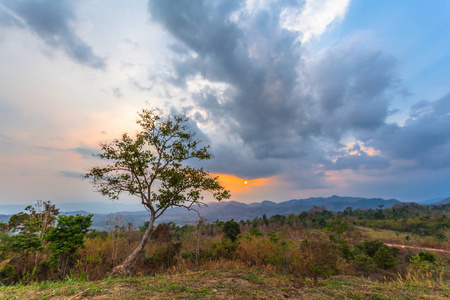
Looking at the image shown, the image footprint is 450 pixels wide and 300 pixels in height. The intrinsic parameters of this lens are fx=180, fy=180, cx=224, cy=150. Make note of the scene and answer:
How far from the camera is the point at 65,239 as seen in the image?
30.1ft

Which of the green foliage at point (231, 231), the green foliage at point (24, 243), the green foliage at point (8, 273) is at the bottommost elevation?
the green foliage at point (231, 231)

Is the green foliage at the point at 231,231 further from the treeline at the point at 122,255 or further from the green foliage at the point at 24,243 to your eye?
the green foliage at the point at 24,243

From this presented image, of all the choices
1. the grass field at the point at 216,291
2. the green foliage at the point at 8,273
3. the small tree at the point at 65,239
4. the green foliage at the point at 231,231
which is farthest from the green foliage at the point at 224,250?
the green foliage at the point at 8,273

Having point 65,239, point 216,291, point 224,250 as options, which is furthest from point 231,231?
point 216,291

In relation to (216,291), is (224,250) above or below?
below

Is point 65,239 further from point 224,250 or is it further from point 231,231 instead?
point 231,231

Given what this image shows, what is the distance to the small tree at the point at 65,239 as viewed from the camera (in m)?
8.95

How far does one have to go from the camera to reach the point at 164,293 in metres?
5.47

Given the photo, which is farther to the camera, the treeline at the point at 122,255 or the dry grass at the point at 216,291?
the treeline at the point at 122,255

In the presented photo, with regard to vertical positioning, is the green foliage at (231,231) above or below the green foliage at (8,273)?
below

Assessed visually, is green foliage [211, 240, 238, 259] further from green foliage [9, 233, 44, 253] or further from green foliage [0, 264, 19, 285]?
green foliage [0, 264, 19, 285]

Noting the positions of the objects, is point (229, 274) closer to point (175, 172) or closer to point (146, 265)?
point (175, 172)

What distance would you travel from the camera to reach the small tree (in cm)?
895

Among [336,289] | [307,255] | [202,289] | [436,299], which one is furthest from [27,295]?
[307,255]
